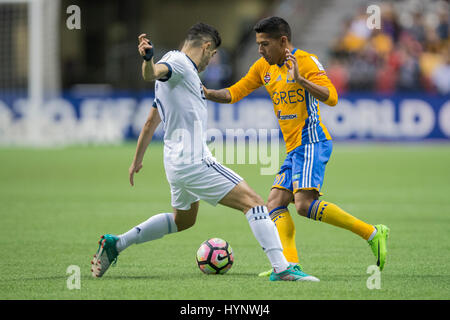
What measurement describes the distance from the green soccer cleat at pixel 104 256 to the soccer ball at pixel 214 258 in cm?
75

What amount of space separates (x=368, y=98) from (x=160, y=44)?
16505 mm

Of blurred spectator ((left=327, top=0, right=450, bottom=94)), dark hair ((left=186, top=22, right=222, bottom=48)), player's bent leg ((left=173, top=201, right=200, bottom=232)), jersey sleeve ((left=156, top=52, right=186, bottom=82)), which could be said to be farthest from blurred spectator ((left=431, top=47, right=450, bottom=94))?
jersey sleeve ((left=156, top=52, right=186, bottom=82))

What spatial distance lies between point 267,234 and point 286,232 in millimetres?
803

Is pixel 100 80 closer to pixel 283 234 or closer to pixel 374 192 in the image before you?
pixel 374 192

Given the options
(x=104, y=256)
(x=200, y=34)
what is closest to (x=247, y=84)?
(x=200, y=34)

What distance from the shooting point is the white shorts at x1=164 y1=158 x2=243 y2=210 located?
6211mm

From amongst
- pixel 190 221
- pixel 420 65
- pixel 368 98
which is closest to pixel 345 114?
pixel 368 98

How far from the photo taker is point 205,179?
6.21 metres

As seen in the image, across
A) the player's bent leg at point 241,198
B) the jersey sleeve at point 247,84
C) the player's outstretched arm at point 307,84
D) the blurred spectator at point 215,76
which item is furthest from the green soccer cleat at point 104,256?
the blurred spectator at point 215,76

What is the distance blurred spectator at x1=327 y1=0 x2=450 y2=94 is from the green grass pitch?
629cm

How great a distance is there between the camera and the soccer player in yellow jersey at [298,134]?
6.82m

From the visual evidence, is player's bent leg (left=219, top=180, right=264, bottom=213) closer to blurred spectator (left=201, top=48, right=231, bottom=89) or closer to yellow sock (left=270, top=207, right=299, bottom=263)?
yellow sock (left=270, top=207, right=299, bottom=263)

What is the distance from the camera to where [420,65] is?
26016mm

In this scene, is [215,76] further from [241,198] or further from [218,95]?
[241,198]
